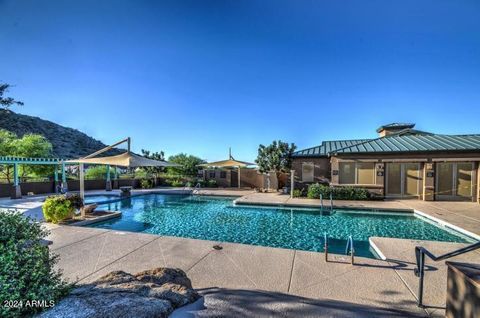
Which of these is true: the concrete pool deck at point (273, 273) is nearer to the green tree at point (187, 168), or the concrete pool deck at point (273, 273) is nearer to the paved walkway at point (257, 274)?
the paved walkway at point (257, 274)

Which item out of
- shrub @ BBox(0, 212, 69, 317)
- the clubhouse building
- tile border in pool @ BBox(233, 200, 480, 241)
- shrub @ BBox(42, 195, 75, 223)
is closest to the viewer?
shrub @ BBox(0, 212, 69, 317)

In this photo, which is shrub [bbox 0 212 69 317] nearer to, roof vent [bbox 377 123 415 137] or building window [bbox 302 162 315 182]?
building window [bbox 302 162 315 182]

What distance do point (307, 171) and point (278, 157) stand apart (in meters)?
3.18

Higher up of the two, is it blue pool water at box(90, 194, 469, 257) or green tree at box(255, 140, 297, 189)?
green tree at box(255, 140, 297, 189)

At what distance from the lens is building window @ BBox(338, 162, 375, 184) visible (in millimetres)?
14164

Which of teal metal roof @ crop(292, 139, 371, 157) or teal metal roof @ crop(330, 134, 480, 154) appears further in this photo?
teal metal roof @ crop(292, 139, 371, 157)

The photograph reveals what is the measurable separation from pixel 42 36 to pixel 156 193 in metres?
12.1

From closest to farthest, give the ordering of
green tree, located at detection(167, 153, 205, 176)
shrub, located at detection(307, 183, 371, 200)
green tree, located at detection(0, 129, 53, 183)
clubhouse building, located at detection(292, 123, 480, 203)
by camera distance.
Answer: clubhouse building, located at detection(292, 123, 480, 203) < shrub, located at detection(307, 183, 371, 200) < green tree, located at detection(0, 129, 53, 183) < green tree, located at detection(167, 153, 205, 176)

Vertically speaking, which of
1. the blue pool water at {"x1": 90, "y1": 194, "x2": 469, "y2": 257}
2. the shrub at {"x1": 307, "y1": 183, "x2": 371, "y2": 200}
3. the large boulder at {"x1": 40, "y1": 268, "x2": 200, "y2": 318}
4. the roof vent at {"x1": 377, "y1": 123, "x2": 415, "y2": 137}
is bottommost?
the blue pool water at {"x1": 90, "y1": 194, "x2": 469, "y2": 257}

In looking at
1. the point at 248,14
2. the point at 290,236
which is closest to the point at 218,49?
the point at 248,14

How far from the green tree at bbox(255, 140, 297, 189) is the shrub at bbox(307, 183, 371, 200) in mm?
5198

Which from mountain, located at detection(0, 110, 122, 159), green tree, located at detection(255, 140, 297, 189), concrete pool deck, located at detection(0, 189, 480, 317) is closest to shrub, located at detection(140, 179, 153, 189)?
green tree, located at detection(255, 140, 297, 189)

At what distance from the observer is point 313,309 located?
3031 millimetres

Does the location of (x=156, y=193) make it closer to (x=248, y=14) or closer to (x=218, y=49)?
(x=218, y=49)
